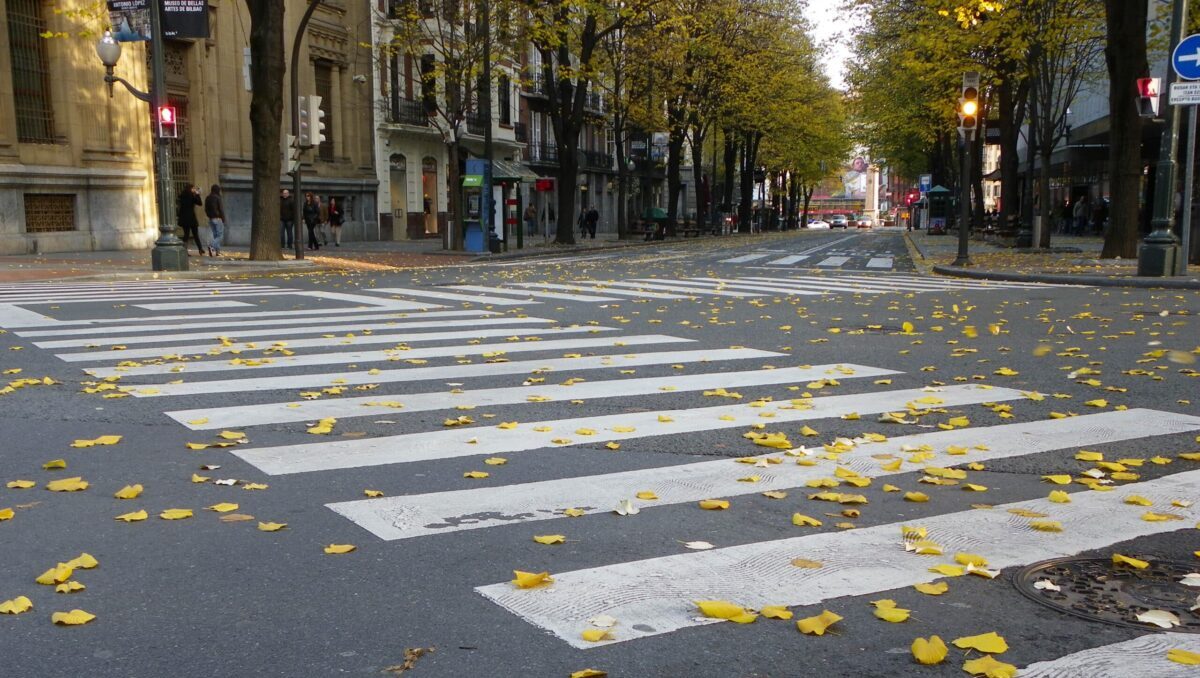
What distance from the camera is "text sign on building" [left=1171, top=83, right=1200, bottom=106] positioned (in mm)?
16297

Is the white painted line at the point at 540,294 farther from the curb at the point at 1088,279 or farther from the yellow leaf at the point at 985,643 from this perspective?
the yellow leaf at the point at 985,643

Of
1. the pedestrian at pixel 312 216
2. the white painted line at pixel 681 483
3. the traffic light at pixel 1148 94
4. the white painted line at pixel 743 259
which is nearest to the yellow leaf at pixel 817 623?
the white painted line at pixel 681 483

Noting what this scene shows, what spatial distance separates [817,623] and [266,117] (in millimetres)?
21570

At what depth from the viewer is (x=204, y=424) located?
20.4 feet

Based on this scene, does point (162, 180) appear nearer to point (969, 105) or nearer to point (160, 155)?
point (160, 155)

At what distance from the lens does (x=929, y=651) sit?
3051mm

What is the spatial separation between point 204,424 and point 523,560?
311cm

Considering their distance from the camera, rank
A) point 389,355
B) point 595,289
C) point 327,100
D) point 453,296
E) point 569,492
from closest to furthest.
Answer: point 569,492 < point 389,355 < point 453,296 < point 595,289 < point 327,100

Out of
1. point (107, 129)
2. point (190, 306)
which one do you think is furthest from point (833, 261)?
point (107, 129)

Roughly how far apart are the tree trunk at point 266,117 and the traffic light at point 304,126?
0.51 metres

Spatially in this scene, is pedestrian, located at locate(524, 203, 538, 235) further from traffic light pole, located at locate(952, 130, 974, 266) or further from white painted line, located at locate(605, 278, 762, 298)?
white painted line, located at locate(605, 278, 762, 298)

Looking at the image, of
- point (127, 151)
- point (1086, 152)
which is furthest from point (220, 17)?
point (1086, 152)

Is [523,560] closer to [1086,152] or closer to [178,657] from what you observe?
[178,657]

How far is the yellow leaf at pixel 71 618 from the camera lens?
3.26 meters
